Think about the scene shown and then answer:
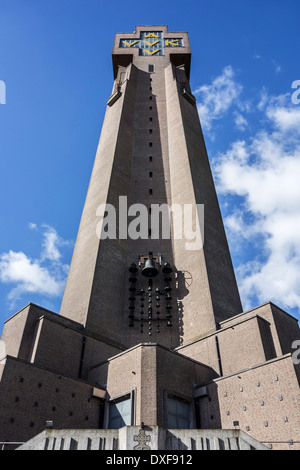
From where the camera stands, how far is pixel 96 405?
16781 millimetres

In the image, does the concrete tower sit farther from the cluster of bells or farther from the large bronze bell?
the large bronze bell

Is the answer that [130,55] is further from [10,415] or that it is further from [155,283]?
[10,415]

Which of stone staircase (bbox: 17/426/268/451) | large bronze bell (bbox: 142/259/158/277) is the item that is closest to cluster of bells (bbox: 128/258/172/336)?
large bronze bell (bbox: 142/259/158/277)

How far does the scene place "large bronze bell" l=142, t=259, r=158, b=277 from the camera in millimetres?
23656

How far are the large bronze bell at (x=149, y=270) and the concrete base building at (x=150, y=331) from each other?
0.25ft

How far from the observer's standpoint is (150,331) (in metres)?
22.6

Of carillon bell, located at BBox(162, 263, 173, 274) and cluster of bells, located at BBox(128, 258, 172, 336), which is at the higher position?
carillon bell, located at BBox(162, 263, 173, 274)

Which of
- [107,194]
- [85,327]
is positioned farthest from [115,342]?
[107,194]

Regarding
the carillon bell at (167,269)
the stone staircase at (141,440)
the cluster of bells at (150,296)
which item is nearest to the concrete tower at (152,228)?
the cluster of bells at (150,296)

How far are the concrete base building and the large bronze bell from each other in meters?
0.08

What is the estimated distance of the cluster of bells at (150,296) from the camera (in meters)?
22.9

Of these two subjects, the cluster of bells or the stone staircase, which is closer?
the stone staircase

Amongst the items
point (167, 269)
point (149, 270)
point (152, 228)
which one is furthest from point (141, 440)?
point (152, 228)

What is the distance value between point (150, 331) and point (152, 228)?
7.24m
